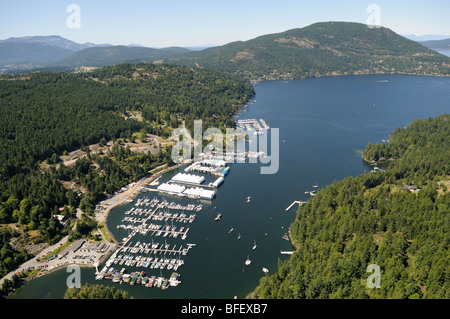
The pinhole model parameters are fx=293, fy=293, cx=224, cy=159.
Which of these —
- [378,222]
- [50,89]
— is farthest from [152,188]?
[50,89]

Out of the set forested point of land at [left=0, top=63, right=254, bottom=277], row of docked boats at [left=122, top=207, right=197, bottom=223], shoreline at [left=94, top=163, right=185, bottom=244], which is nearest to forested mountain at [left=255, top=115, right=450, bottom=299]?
row of docked boats at [left=122, top=207, right=197, bottom=223]

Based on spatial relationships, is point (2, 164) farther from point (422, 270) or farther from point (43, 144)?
point (422, 270)

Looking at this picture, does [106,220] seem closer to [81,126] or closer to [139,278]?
[139,278]

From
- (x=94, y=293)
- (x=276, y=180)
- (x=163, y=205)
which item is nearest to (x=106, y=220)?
(x=163, y=205)

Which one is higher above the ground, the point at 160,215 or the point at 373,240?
the point at 373,240

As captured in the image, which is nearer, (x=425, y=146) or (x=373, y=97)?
(x=425, y=146)

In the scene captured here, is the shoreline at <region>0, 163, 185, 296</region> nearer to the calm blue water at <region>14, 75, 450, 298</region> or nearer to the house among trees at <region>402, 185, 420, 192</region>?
the calm blue water at <region>14, 75, 450, 298</region>
